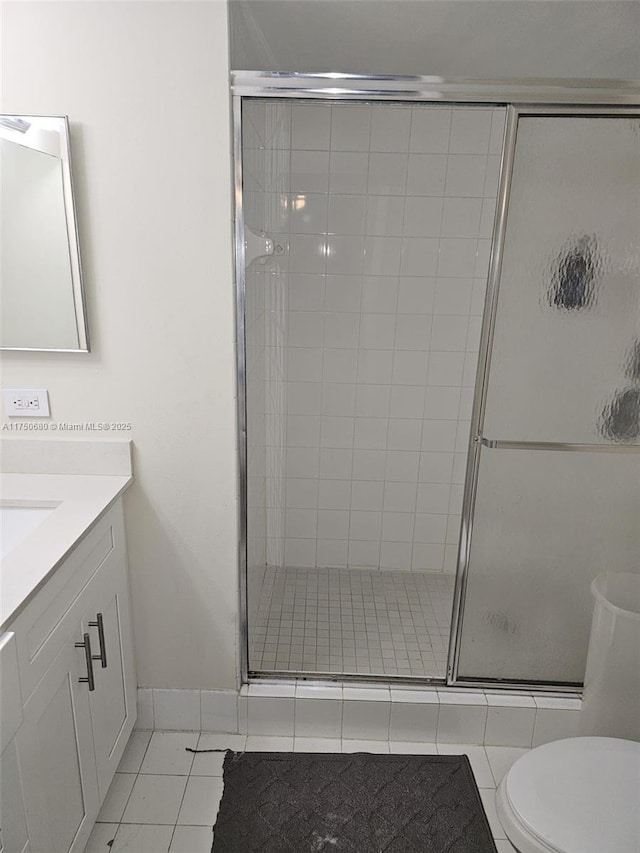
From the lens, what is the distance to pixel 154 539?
Answer: 177 cm

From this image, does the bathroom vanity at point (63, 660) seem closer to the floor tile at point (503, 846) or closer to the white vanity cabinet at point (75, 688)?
the white vanity cabinet at point (75, 688)

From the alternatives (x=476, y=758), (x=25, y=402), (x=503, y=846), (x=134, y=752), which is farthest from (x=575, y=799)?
(x=25, y=402)

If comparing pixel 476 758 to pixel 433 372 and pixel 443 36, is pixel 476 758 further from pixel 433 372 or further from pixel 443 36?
pixel 443 36

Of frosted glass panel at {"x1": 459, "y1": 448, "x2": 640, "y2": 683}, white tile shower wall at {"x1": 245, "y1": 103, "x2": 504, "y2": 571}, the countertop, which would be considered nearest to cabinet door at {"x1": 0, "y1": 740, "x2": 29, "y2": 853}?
the countertop

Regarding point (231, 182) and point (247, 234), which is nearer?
point (231, 182)

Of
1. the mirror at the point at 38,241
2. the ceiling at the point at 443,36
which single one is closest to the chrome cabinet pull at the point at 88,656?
the mirror at the point at 38,241

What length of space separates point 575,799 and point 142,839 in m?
1.15

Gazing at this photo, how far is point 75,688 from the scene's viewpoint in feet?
4.40

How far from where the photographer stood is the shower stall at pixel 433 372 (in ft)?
5.06

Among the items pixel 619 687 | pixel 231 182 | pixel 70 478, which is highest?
pixel 231 182

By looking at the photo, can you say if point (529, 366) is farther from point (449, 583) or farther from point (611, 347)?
point (449, 583)

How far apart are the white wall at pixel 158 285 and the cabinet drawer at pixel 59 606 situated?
22cm

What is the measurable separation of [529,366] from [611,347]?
23cm

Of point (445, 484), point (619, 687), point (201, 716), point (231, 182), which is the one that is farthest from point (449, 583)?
point (231, 182)
